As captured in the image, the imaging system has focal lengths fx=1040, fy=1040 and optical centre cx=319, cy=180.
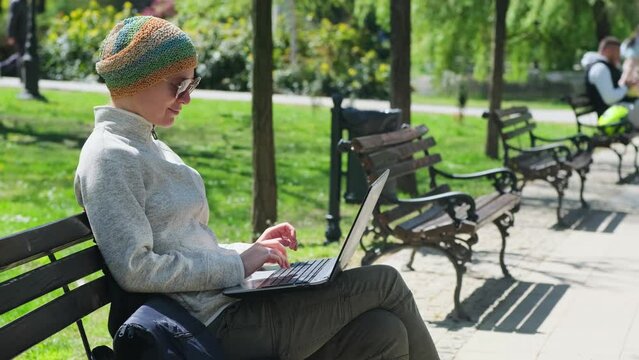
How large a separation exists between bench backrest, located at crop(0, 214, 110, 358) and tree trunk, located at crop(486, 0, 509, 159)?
34.6 ft

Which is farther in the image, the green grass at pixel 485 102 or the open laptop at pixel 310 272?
the green grass at pixel 485 102

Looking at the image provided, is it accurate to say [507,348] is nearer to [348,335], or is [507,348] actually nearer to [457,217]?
[457,217]

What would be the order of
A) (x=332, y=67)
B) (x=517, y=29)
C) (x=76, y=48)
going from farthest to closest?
(x=76, y=48) → (x=332, y=67) → (x=517, y=29)

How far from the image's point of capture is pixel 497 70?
45.0ft

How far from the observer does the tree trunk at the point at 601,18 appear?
18.8m

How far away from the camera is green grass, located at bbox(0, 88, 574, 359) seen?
8227 mm

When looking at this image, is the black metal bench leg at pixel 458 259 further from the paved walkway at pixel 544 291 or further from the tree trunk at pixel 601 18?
the tree trunk at pixel 601 18

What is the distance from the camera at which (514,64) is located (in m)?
24.2

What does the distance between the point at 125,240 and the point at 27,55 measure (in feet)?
54.2

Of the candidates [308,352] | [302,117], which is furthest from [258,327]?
[302,117]

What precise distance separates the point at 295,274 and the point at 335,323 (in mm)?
215

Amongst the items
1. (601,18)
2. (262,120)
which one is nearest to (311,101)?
(601,18)

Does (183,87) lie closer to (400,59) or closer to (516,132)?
(400,59)

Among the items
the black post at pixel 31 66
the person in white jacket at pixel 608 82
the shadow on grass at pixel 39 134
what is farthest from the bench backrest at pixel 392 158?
the black post at pixel 31 66
